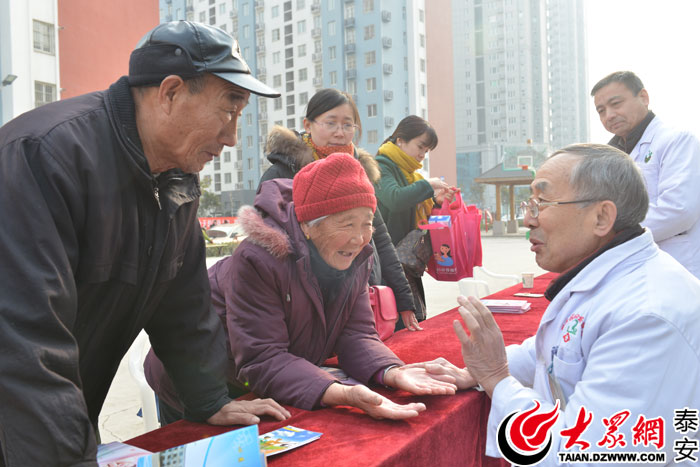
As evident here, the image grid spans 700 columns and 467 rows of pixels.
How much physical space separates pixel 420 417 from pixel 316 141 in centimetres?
161

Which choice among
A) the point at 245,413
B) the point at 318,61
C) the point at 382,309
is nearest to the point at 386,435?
the point at 245,413

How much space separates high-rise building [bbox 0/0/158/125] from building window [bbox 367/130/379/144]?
2113 cm

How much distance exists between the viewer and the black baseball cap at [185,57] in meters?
1.08

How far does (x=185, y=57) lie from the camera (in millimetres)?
1072


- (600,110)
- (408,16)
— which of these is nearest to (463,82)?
(408,16)

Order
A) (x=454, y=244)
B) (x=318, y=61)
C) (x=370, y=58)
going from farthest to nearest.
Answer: (x=318, y=61) → (x=370, y=58) → (x=454, y=244)

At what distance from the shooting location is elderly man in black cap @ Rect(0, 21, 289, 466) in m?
0.83

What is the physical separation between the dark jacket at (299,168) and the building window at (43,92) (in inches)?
584

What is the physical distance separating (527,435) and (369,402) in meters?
0.39

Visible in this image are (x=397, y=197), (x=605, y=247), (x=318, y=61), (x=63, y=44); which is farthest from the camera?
(x=318, y=61)

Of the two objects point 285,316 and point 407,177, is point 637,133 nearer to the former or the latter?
point 407,177

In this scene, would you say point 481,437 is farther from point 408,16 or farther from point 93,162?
point 408,16

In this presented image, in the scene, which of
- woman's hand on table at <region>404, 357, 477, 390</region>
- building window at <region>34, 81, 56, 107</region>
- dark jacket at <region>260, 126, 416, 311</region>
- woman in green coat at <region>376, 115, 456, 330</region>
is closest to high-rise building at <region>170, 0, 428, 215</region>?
building window at <region>34, 81, 56, 107</region>

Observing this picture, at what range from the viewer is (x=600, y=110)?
3012 millimetres
